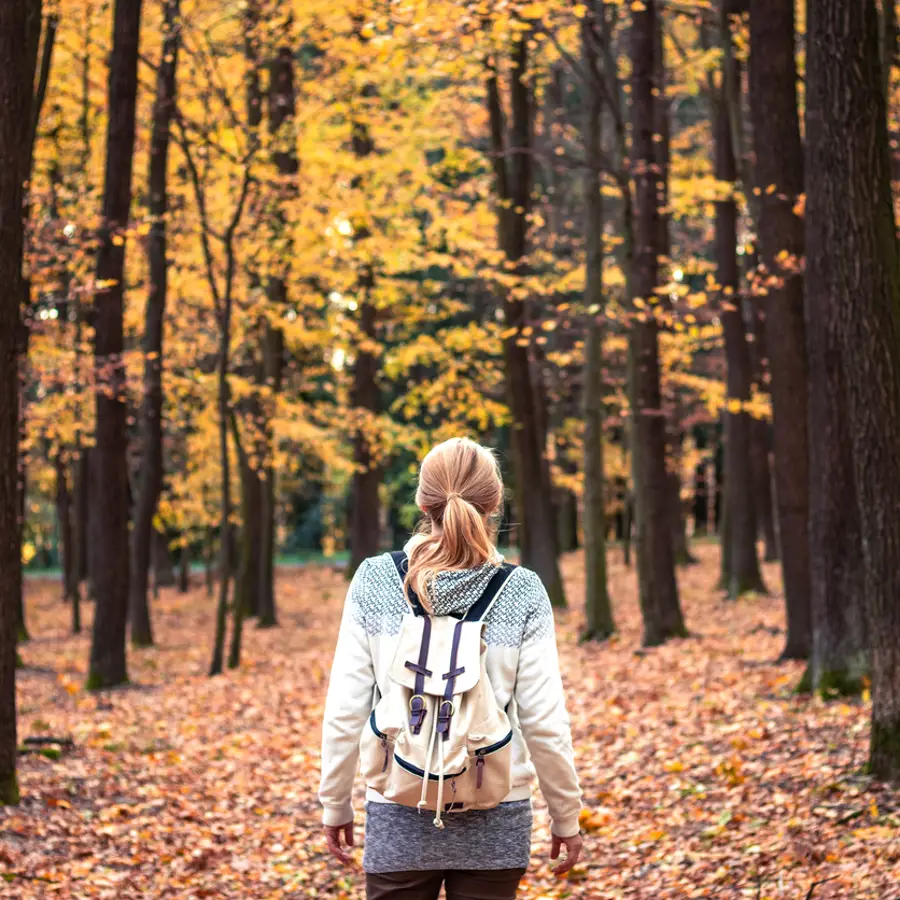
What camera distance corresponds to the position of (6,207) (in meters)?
7.89

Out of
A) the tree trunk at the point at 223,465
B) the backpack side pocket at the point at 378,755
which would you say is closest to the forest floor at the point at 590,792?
the tree trunk at the point at 223,465

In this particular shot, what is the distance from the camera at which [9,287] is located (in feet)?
26.0

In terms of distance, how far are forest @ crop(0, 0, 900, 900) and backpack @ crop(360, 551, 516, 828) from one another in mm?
930

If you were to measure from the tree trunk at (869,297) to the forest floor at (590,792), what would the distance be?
0.86m

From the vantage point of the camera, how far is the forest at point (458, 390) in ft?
23.7

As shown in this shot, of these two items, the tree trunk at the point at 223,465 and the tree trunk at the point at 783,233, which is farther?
the tree trunk at the point at 223,465

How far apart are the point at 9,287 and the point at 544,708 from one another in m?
5.75

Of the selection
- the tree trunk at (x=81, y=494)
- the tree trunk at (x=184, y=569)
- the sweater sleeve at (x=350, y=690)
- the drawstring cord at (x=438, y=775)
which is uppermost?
the tree trunk at (x=81, y=494)

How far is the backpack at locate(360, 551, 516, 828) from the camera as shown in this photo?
334cm

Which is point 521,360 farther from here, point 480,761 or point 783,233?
point 480,761

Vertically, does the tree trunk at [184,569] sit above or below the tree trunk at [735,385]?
below

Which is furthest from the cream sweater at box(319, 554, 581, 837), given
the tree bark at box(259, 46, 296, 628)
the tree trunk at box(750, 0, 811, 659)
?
the tree bark at box(259, 46, 296, 628)

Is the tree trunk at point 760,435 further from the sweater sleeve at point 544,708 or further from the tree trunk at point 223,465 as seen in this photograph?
the sweater sleeve at point 544,708

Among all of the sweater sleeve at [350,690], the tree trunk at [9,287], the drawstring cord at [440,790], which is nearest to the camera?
the drawstring cord at [440,790]
